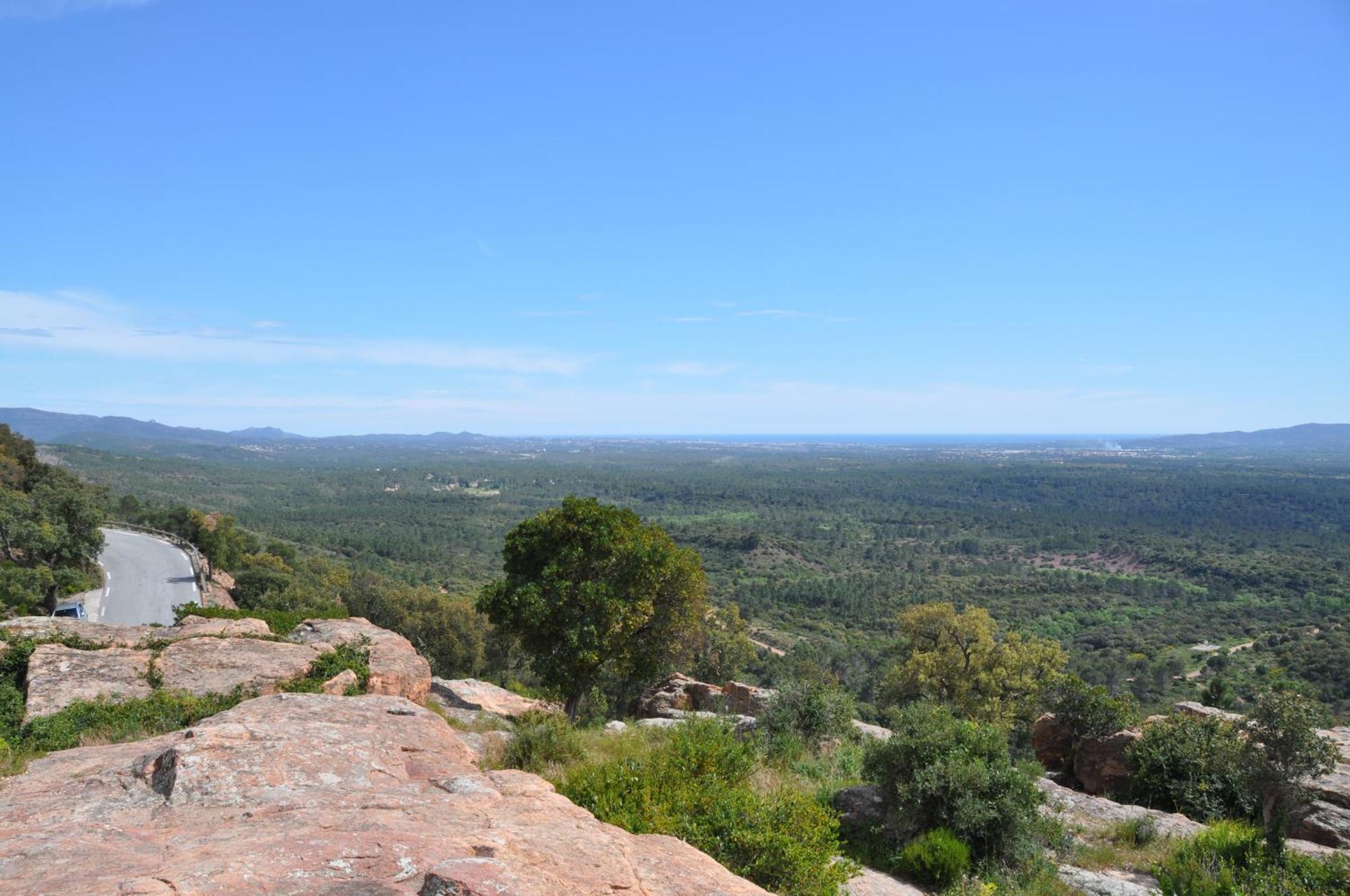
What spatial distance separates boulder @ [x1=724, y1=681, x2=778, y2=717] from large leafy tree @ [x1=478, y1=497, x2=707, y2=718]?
2.88 metres

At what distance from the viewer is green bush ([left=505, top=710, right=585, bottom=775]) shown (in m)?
10.5

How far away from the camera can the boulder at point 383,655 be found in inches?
559

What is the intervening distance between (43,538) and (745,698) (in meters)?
36.6

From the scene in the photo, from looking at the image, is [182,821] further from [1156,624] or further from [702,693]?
[1156,624]

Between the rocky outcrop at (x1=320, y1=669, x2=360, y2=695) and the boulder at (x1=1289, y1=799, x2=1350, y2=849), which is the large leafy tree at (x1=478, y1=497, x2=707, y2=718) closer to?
the rocky outcrop at (x1=320, y1=669, x2=360, y2=695)

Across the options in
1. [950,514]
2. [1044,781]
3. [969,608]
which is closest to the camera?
[1044,781]

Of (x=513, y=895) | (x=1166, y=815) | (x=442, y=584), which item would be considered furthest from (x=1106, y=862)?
(x=442, y=584)

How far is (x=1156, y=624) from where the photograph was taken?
2665 inches

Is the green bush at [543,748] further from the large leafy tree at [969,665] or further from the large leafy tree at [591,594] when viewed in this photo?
the large leafy tree at [969,665]

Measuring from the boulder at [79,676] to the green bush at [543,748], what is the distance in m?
6.96

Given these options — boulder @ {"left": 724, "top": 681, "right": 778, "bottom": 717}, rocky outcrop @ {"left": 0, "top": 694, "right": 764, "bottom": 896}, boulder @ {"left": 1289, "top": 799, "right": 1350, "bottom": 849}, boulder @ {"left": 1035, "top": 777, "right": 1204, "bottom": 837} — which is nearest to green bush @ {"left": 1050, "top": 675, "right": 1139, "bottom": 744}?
boulder @ {"left": 1035, "top": 777, "right": 1204, "bottom": 837}

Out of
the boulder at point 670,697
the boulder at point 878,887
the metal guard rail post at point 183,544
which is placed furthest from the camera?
the metal guard rail post at point 183,544

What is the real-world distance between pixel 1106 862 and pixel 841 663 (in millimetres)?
43205

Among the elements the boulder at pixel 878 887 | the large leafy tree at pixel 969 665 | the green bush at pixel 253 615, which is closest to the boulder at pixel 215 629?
the green bush at pixel 253 615
